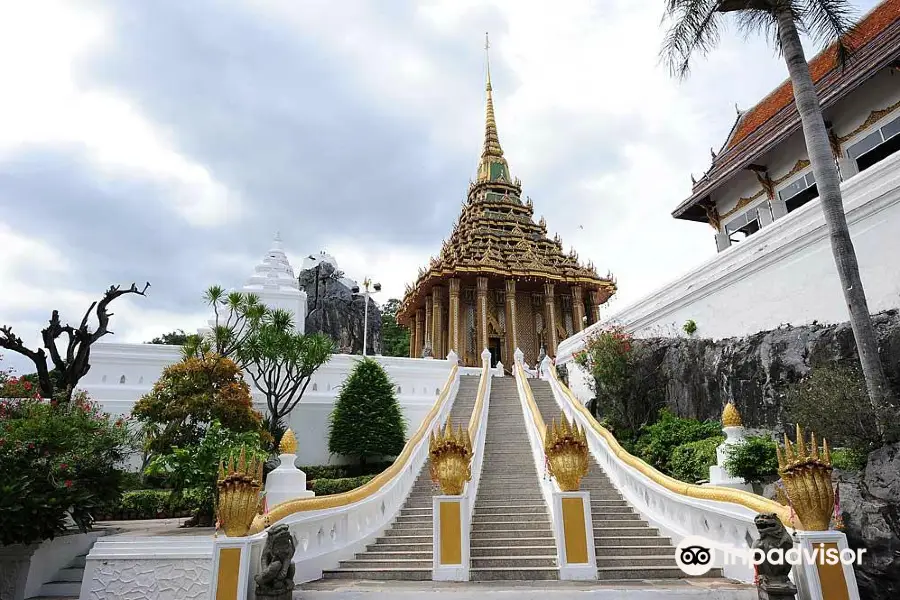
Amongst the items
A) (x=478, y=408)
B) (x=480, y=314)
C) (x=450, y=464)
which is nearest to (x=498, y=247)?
(x=480, y=314)

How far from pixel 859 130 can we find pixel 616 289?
1790 centimetres

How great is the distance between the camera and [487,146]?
3647 cm

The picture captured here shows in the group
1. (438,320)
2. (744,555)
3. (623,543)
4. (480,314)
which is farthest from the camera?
(438,320)

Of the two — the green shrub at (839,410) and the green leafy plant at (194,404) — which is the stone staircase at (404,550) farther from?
the green shrub at (839,410)

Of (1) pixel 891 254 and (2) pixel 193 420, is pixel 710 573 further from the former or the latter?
(2) pixel 193 420

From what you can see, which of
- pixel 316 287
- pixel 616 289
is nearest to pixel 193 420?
pixel 616 289

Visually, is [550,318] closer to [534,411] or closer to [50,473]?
[534,411]

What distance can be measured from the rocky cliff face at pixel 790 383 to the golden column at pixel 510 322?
41.4ft

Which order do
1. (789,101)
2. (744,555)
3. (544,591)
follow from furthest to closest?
(789,101), (744,555), (544,591)

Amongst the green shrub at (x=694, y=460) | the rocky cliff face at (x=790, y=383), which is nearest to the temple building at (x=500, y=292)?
the rocky cliff face at (x=790, y=383)

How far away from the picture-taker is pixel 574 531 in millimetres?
6273

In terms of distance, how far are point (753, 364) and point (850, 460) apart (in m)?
3.85

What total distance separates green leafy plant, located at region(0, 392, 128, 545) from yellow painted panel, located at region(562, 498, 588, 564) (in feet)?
20.5

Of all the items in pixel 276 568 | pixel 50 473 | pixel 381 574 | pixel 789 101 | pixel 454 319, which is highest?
pixel 789 101
